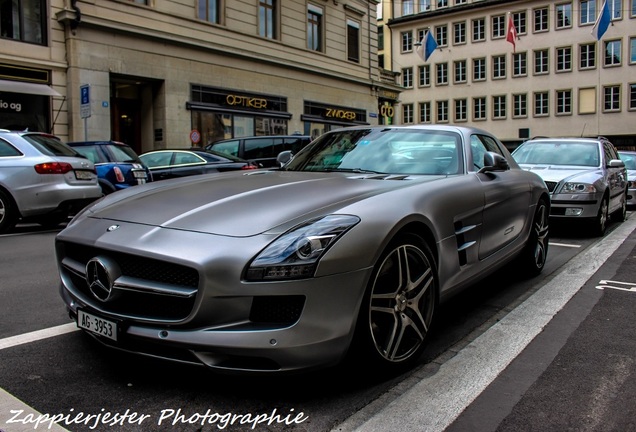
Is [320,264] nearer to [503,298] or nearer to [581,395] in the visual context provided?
[581,395]

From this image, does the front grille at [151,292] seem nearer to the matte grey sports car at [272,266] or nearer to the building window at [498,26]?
the matte grey sports car at [272,266]

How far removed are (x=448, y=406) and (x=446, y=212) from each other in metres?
1.27

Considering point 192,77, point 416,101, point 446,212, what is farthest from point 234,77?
point 416,101

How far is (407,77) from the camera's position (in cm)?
5641

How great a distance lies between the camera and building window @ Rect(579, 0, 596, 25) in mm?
46906

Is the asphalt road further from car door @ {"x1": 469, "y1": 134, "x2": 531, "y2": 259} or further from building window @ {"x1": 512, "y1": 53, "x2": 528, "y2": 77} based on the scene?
building window @ {"x1": 512, "y1": 53, "x2": 528, "y2": 77}

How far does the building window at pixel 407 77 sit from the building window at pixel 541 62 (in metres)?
11.8

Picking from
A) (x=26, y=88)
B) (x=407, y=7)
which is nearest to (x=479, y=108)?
(x=407, y=7)

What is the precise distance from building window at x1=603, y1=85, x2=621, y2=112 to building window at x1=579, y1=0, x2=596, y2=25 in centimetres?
572

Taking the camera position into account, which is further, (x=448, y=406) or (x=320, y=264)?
(x=448, y=406)

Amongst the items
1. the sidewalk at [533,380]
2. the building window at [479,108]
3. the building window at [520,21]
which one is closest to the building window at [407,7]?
the building window at [520,21]

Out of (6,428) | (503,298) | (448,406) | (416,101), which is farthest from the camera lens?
(416,101)

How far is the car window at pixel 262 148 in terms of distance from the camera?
15750 mm

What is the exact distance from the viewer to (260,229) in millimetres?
2746
